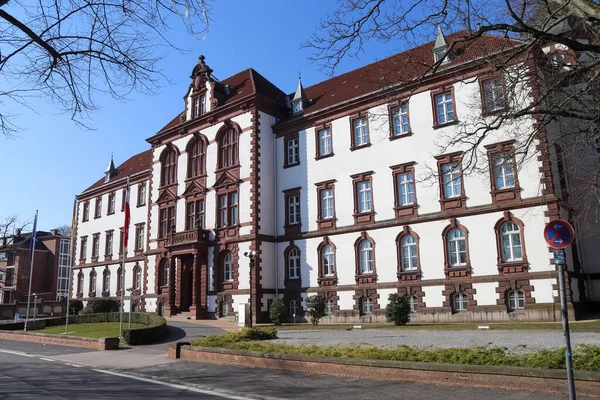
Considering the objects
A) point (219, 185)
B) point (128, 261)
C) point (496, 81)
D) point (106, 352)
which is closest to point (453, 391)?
point (496, 81)

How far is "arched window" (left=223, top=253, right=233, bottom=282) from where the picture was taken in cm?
3606

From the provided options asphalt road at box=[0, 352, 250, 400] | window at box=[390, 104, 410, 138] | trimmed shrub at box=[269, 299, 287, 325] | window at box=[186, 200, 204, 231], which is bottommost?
asphalt road at box=[0, 352, 250, 400]

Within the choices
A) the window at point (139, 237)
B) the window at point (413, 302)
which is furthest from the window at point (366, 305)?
the window at point (139, 237)

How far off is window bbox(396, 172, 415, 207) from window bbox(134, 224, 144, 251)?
90.4 ft

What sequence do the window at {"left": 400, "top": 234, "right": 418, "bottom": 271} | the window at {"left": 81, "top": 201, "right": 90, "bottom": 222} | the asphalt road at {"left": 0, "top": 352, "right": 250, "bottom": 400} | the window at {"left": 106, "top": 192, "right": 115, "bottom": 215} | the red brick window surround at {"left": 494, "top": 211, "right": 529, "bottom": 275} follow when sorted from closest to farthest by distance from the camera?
the asphalt road at {"left": 0, "top": 352, "right": 250, "bottom": 400}
the red brick window surround at {"left": 494, "top": 211, "right": 529, "bottom": 275}
the window at {"left": 400, "top": 234, "right": 418, "bottom": 271}
the window at {"left": 106, "top": 192, "right": 115, "bottom": 215}
the window at {"left": 81, "top": 201, "right": 90, "bottom": 222}

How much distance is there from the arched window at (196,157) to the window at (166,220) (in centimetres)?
367

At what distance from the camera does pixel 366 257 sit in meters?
31.2

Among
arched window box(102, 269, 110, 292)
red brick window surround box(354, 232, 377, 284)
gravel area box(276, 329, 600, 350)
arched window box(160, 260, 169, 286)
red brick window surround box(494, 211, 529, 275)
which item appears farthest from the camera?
arched window box(102, 269, 110, 292)

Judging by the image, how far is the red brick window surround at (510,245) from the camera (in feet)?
82.5

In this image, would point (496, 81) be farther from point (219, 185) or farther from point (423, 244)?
point (219, 185)

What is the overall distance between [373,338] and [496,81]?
33.6 ft

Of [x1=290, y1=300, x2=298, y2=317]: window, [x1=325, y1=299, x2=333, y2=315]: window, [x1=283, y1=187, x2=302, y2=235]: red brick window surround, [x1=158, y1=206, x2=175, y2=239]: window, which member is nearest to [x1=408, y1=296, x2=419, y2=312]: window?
[x1=325, y1=299, x2=333, y2=315]: window

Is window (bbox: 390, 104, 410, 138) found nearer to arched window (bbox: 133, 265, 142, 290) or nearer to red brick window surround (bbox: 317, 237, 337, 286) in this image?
red brick window surround (bbox: 317, 237, 337, 286)

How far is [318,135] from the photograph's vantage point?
114ft
